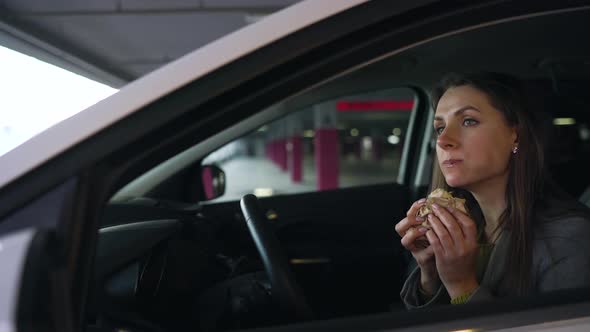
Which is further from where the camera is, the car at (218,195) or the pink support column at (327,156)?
the pink support column at (327,156)

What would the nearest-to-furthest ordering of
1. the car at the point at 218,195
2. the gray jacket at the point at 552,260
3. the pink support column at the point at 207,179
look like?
the car at the point at 218,195 < the gray jacket at the point at 552,260 < the pink support column at the point at 207,179

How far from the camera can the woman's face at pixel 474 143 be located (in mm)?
1100

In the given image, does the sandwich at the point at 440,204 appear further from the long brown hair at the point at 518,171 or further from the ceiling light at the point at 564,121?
the ceiling light at the point at 564,121

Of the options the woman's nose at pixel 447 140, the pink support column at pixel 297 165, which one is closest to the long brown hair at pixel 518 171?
the woman's nose at pixel 447 140

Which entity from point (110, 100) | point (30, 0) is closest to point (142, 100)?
point (110, 100)

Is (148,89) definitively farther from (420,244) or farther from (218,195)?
(218,195)

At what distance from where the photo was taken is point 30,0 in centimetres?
599

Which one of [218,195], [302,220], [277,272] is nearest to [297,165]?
[302,220]

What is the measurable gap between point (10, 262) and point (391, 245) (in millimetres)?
1951

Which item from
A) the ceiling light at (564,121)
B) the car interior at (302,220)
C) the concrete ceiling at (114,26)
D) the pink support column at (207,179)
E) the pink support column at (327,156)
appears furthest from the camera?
the pink support column at (327,156)

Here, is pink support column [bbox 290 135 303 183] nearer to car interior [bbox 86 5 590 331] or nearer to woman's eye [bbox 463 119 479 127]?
car interior [bbox 86 5 590 331]

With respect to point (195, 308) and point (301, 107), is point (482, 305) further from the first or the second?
point (301, 107)

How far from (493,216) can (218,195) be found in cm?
142

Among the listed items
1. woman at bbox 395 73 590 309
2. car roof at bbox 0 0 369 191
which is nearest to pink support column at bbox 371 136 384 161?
woman at bbox 395 73 590 309
